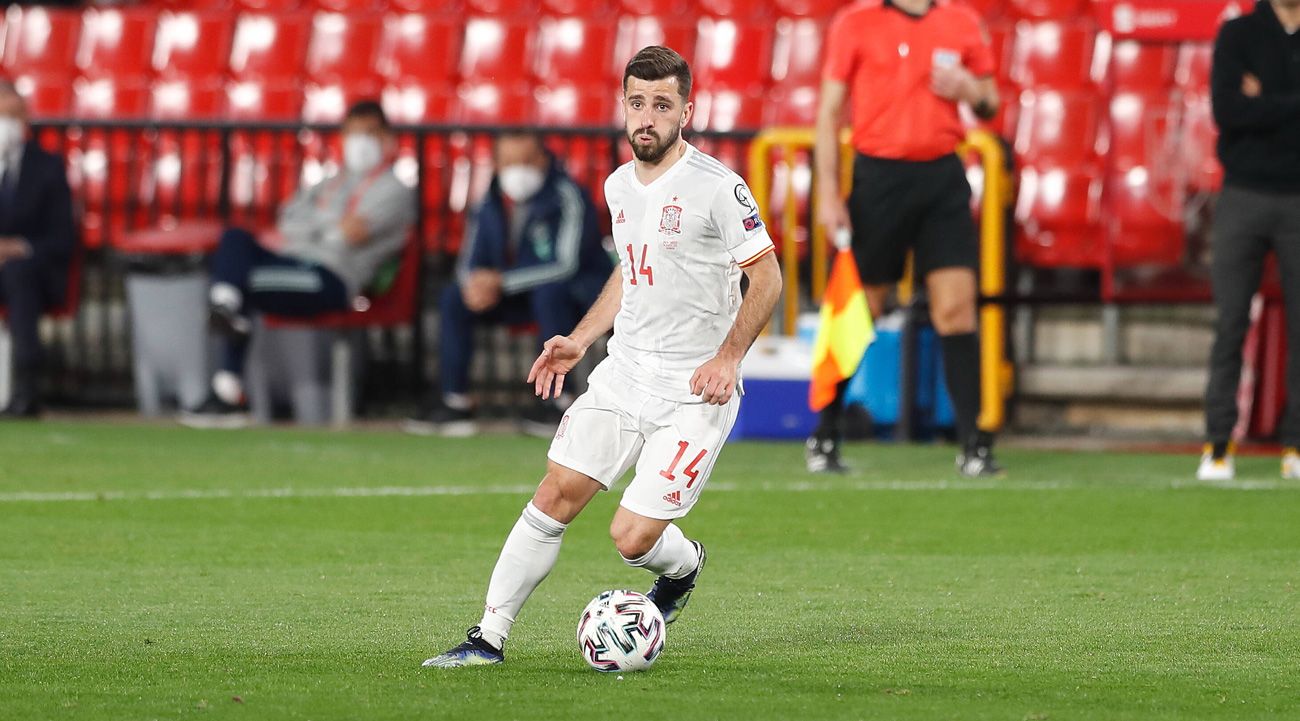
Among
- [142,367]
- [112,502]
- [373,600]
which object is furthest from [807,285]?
[373,600]

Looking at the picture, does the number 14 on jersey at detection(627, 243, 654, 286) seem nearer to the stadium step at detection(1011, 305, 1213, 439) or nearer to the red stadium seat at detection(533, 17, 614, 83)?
the stadium step at detection(1011, 305, 1213, 439)

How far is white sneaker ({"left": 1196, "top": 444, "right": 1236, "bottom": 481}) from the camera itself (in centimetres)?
928

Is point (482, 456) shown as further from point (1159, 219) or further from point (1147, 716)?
point (1147, 716)

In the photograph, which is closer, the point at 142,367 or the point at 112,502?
the point at 112,502

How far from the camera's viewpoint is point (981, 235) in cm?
1141

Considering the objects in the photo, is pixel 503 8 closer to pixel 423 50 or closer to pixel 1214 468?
pixel 423 50

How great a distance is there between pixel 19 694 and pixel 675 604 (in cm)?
171

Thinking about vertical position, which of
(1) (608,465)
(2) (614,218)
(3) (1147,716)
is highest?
(2) (614,218)

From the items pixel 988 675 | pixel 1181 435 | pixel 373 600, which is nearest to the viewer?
pixel 988 675

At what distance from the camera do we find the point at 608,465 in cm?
519

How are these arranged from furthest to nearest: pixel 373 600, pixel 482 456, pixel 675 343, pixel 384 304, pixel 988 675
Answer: pixel 384 304 < pixel 482 456 < pixel 373 600 < pixel 675 343 < pixel 988 675

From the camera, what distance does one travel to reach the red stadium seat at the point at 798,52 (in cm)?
1341

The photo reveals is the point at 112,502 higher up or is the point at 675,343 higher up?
the point at 675,343

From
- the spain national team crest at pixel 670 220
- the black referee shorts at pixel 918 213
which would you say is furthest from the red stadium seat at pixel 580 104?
the spain national team crest at pixel 670 220
